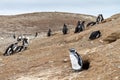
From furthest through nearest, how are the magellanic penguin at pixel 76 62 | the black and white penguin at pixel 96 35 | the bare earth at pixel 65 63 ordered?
the black and white penguin at pixel 96 35 → the magellanic penguin at pixel 76 62 → the bare earth at pixel 65 63

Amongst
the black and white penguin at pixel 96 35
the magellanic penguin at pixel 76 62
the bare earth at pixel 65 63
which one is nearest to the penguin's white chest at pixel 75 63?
the magellanic penguin at pixel 76 62

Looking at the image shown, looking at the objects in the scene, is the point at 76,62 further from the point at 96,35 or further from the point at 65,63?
the point at 96,35

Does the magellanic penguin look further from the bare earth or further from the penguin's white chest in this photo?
the bare earth

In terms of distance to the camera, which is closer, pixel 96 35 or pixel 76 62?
pixel 76 62

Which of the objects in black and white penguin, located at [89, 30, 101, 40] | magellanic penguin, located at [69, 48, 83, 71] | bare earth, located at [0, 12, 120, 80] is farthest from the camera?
black and white penguin, located at [89, 30, 101, 40]

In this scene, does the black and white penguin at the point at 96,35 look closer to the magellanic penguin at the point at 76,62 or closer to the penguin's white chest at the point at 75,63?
the magellanic penguin at the point at 76,62

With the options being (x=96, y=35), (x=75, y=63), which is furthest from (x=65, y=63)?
(x=96, y=35)

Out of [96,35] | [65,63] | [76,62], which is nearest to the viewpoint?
[76,62]

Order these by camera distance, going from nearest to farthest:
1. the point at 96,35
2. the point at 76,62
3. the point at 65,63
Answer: the point at 76,62
the point at 65,63
the point at 96,35

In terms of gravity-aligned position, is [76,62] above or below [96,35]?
below

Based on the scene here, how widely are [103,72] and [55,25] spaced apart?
59.5 meters

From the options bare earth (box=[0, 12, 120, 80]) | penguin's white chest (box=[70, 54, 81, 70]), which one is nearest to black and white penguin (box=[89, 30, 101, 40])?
bare earth (box=[0, 12, 120, 80])

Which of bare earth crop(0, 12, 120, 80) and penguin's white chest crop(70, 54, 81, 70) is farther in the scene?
penguin's white chest crop(70, 54, 81, 70)

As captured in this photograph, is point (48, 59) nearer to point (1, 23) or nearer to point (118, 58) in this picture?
point (118, 58)
